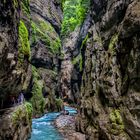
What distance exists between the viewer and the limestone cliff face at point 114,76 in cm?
1525

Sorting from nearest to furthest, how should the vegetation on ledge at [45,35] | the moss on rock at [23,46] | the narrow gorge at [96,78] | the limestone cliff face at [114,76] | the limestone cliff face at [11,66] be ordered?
1. the limestone cliff face at [11,66]
2. the narrow gorge at [96,78]
3. the limestone cliff face at [114,76]
4. the moss on rock at [23,46]
5. the vegetation on ledge at [45,35]

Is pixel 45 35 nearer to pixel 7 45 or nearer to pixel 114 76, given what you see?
pixel 114 76

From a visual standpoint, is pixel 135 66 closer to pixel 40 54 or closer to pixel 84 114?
pixel 84 114

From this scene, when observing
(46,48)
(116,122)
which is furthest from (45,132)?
(46,48)

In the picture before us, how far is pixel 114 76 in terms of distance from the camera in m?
18.4

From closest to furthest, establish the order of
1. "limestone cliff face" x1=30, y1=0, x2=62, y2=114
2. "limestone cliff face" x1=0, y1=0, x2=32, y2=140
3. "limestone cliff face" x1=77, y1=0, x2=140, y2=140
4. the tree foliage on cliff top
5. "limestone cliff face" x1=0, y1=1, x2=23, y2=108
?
1. "limestone cliff face" x1=0, y1=1, x2=23, y2=108
2. "limestone cliff face" x1=0, y1=0, x2=32, y2=140
3. "limestone cliff face" x1=77, y1=0, x2=140, y2=140
4. "limestone cliff face" x1=30, y1=0, x2=62, y2=114
5. the tree foliage on cliff top

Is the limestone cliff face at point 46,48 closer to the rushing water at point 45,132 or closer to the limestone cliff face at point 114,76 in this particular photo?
the rushing water at point 45,132

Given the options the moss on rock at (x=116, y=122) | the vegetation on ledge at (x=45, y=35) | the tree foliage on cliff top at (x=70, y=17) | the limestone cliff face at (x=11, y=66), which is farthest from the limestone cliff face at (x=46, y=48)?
the moss on rock at (x=116, y=122)

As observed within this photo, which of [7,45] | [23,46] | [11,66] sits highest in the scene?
[23,46]

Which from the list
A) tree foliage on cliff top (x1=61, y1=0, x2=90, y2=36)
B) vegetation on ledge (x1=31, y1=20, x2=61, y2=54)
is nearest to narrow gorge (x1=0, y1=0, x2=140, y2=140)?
vegetation on ledge (x1=31, y1=20, x2=61, y2=54)

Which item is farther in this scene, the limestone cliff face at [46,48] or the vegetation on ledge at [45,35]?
the vegetation on ledge at [45,35]

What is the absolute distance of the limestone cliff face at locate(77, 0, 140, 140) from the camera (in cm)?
1525

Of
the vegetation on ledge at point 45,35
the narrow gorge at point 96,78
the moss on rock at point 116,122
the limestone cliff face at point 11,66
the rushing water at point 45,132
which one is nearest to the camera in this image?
the limestone cliff face at point 11,66

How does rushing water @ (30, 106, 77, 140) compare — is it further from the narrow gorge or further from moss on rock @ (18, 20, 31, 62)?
moss on rock @ (18, 20, 31, 62)
